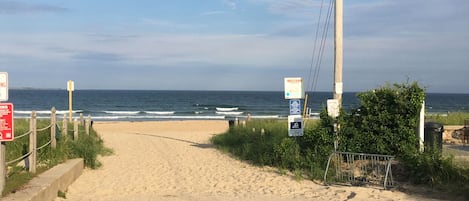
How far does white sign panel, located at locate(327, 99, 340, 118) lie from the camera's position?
11953 mm

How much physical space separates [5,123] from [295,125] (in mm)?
6792

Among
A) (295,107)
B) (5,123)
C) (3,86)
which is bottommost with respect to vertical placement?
(5,123)

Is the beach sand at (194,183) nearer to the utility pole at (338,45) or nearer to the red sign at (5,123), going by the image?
the red sign at (5,123)

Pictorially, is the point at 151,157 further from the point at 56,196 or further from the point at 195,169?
the point at 56,196

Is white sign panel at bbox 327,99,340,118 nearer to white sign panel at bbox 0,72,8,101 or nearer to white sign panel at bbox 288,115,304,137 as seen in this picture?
white sign panel at bbox 288,115,304,137

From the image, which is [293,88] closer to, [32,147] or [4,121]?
[32,147]

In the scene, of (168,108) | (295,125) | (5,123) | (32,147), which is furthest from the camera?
(168,108)

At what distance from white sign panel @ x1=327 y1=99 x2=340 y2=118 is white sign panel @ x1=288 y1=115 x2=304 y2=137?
704 mm

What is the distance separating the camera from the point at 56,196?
9016 millimetres

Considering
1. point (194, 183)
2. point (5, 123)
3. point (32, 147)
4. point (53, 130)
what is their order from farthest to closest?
point (53, 130) < point (194, 183) < point (32, 147) < point (5, 123)

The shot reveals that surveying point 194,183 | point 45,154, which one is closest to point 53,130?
point 45,154

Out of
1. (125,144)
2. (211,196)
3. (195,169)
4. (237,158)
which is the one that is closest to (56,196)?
(211,196)

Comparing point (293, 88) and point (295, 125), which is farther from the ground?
point (293, 88)

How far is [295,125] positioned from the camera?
12.2m
